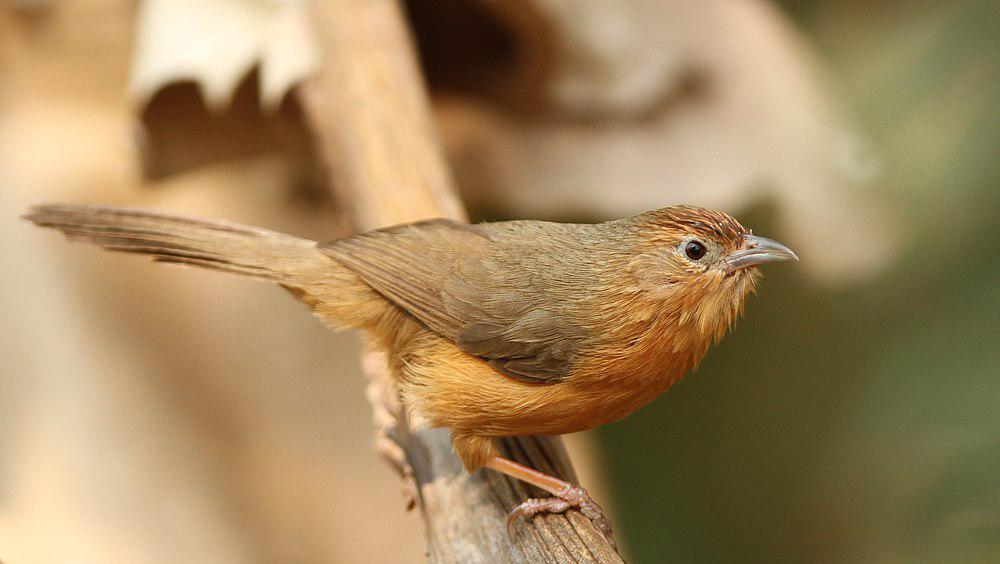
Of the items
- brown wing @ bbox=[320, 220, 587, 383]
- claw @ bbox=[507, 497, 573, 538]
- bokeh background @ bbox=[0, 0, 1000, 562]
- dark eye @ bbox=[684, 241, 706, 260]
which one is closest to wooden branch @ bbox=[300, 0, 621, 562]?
claw @ bbox=[507, 497, 573, 538]

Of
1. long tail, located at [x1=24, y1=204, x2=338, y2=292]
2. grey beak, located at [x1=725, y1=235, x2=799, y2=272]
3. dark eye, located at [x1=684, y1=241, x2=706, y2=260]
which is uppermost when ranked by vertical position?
long tail, located at [x1=24, y1=204, x2=338, y2=292]

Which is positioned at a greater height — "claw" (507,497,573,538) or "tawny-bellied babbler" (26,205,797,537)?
"tawny-bellied babbler" (26,205,797,537)

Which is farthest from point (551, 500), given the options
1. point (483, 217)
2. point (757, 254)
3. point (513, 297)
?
point (483, 217)

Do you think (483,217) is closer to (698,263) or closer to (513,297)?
(513,297)

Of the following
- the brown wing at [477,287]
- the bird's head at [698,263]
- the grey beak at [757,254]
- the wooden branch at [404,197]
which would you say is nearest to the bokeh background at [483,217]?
the wooden branch at [404,197]

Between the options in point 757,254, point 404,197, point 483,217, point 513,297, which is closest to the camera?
point 757,254

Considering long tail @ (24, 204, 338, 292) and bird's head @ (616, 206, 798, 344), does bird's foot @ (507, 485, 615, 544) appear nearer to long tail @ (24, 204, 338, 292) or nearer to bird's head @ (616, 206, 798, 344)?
bird's head @ (616, 206, 798, 344)

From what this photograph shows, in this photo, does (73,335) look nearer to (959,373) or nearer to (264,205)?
(264,205)
